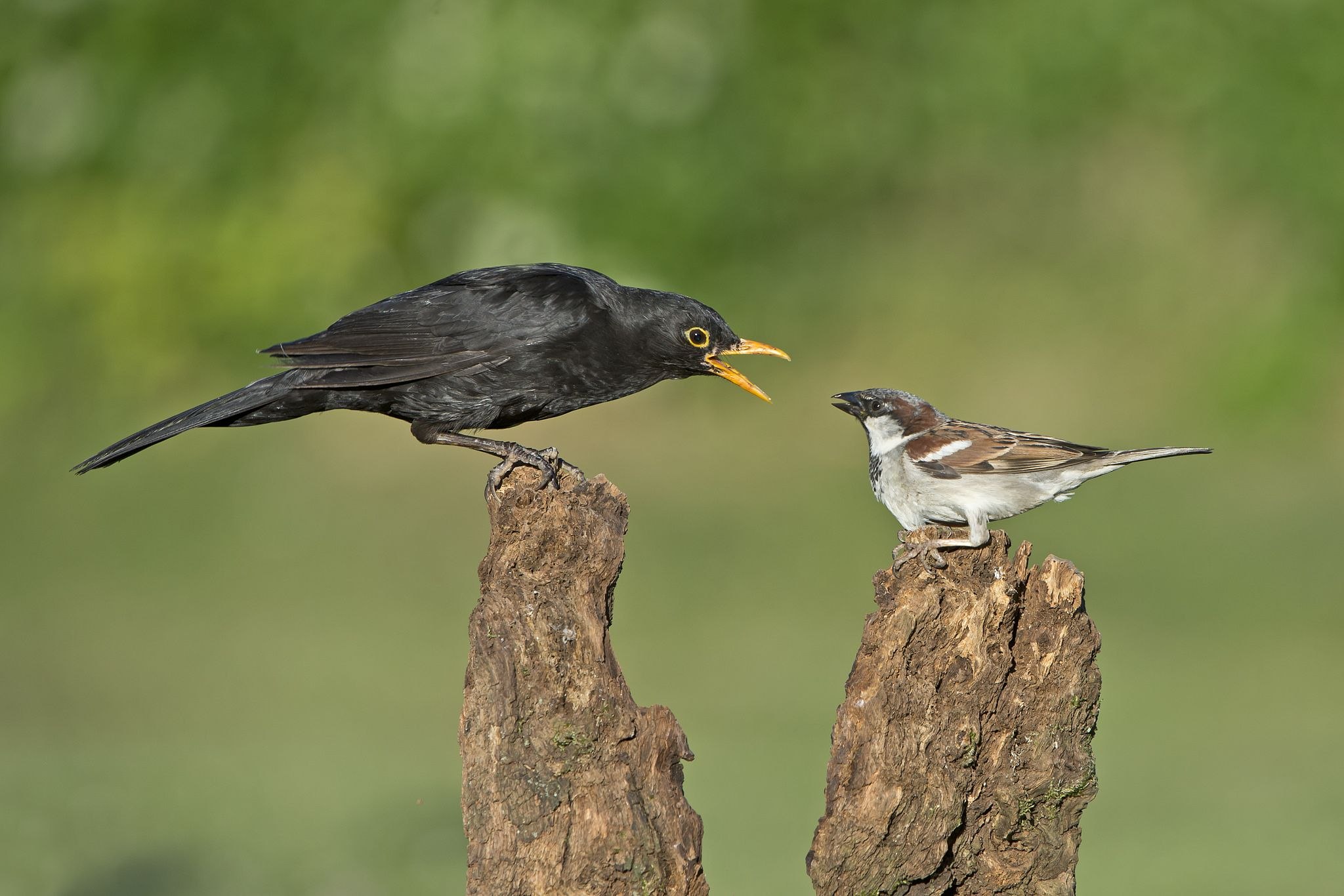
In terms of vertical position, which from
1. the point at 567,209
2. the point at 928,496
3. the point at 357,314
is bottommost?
the point at 928,496

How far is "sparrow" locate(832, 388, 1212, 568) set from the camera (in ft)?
18.2

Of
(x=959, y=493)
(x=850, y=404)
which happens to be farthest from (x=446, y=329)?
(x=959, y=493)

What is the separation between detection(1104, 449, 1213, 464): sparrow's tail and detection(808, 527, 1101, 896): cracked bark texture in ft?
2.30

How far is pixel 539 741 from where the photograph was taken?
4.89 metres

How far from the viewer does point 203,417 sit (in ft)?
19.8

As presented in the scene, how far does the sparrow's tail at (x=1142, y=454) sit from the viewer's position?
18.1ft

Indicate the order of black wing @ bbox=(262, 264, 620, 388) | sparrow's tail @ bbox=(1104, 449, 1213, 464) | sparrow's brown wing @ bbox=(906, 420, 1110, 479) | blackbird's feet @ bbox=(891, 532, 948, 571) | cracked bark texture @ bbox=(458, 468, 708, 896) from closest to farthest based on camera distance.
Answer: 1. cracked bark texture @ bbox=(458, 468, 708, 896)
2. blackbird's feet @ bbox=(891, 532, 948, 571)
3. sparrow's tail @ bbox=(1104, 449, 1213, 464)
4. sparrow's brown wing @ bbox=(906, 420, 1110, 479)
5. black wing @ bbox=(262, 264, 620, 388)

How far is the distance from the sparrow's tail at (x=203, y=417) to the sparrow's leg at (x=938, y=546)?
2.46 metres

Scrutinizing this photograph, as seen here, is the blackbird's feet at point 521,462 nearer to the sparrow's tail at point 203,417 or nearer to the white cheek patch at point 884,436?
the sparrow's tail at point 203,417

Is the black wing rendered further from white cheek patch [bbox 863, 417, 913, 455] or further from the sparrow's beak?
white cheek patch [bbox 863, 417, 913, 455]

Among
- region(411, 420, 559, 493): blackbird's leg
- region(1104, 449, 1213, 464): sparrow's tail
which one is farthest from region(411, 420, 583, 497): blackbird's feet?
region(1104, 449, 1213, 464): sparrow's tail

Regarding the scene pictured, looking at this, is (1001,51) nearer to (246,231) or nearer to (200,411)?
(246,231)

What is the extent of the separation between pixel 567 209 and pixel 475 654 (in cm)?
943

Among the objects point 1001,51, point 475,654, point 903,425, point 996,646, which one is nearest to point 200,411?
point 475,654
